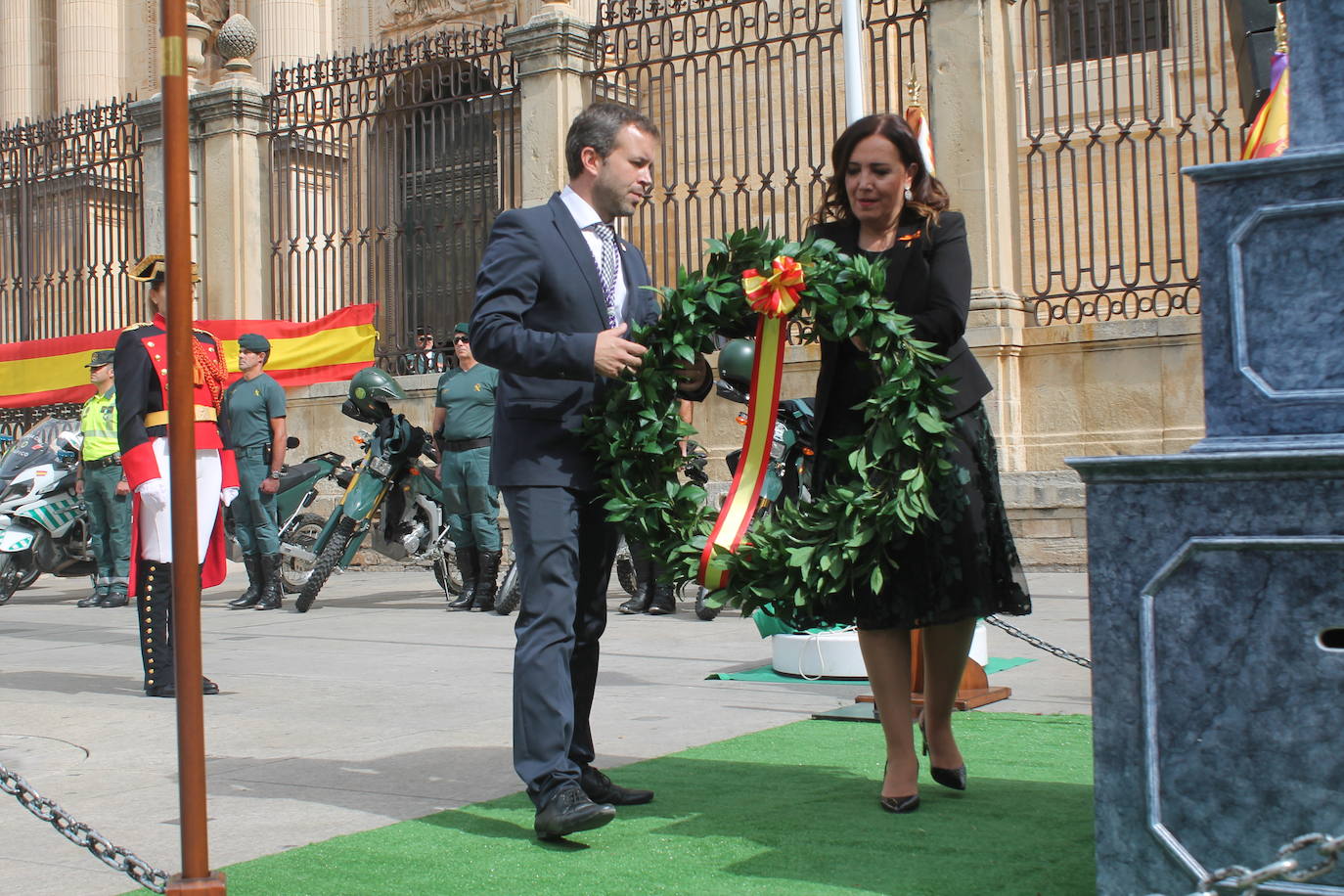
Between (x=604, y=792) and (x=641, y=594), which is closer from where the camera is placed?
(x=604, y=792)

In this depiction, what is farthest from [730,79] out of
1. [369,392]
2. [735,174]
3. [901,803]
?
[901,803]

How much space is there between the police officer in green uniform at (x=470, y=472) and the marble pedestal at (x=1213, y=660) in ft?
26.3

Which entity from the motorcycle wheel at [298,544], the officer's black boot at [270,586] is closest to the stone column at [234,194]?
the motorcycle wheel at [298,544]

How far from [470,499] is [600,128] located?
22.1 ft

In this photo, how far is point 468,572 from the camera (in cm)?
1098

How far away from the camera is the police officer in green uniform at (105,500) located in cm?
1235

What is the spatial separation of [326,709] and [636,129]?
307 centimetres

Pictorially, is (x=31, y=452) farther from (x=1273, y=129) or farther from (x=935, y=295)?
(x=1273, y=129)

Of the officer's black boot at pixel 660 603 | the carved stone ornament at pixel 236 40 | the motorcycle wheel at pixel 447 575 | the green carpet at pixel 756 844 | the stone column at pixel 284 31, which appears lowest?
the green carpet at pixel 756 844

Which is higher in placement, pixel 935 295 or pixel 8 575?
pixel 935 295

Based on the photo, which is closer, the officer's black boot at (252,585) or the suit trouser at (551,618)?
the suit trouser at (551,618)

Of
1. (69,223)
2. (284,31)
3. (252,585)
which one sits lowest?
(252,585)

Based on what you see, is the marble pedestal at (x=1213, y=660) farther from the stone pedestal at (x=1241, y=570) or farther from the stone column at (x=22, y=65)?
the stone column at (x=22, y=65)

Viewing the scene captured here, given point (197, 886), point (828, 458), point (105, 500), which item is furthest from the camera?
point (105, 500)
